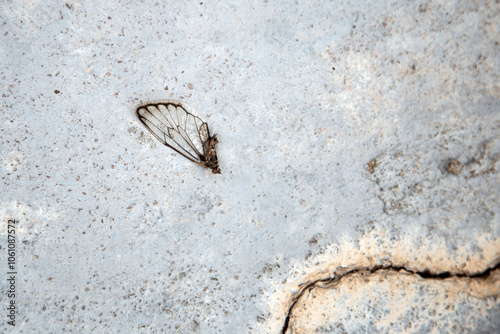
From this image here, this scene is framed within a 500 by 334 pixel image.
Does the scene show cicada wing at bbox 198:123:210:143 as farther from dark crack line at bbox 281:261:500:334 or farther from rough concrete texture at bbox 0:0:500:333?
dark crack line at bbox 281:261:500:334

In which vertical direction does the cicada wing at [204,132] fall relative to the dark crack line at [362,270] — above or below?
above

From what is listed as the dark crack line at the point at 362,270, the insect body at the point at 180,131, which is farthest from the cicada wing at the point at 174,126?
the dark crack line at the point at 362,270

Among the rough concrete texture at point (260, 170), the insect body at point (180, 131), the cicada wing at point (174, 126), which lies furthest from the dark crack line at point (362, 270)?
the cicada wing at point (174, 126)

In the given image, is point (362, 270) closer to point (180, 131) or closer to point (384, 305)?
point (384, 305)

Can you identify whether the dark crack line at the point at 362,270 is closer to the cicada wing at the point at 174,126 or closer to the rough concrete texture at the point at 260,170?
the rough concrete texture at the point at 260,170

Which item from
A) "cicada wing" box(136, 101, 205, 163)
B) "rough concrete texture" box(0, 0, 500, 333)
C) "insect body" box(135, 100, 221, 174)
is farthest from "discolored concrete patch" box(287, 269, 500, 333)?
"cicada wing" box(136, 101, 205, 163)

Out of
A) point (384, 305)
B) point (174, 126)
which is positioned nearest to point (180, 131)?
point (174, 126)
